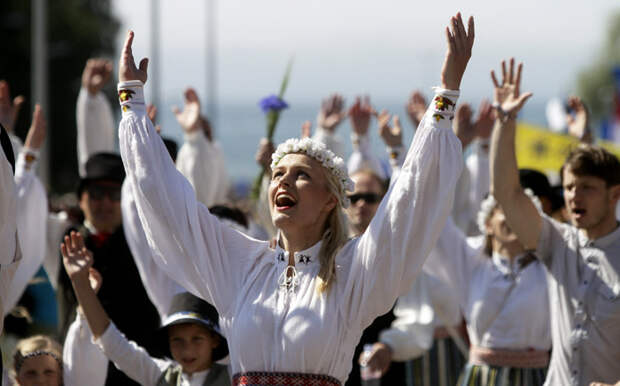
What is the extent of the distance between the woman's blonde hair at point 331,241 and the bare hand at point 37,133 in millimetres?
2838

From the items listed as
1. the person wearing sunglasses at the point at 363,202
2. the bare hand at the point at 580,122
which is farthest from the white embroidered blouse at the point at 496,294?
the bare hand at the point at 580,122

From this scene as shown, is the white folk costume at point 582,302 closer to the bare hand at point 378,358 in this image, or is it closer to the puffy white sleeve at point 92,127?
the bare hand at point 378,358

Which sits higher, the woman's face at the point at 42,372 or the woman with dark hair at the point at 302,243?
the woman with dark hair at the point at 302,243

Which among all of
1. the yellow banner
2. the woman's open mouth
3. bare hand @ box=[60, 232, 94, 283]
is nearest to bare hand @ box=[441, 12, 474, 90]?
the woman's open mouth

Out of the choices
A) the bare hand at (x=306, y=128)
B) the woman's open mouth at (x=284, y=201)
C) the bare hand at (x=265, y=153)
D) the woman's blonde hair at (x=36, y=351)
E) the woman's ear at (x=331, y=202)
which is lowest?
the woman's blonde hair at (x=36, y=351)

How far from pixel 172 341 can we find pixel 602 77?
208 ft

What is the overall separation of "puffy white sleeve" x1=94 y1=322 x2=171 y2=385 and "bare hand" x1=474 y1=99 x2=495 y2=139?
3066 mm

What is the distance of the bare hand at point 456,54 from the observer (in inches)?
176

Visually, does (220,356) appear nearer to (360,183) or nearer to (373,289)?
(373,289)

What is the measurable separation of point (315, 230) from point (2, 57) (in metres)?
31.1

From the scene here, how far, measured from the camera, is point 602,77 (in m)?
66.4

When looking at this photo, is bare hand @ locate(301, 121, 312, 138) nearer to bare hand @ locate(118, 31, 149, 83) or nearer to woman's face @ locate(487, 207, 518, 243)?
→ woman's face @ locate(487, 207, 518, 243)

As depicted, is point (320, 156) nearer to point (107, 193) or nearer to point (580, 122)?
point (107, 193)

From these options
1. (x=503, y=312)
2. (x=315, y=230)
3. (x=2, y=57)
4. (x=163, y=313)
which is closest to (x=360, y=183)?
(x=503, y=312)
